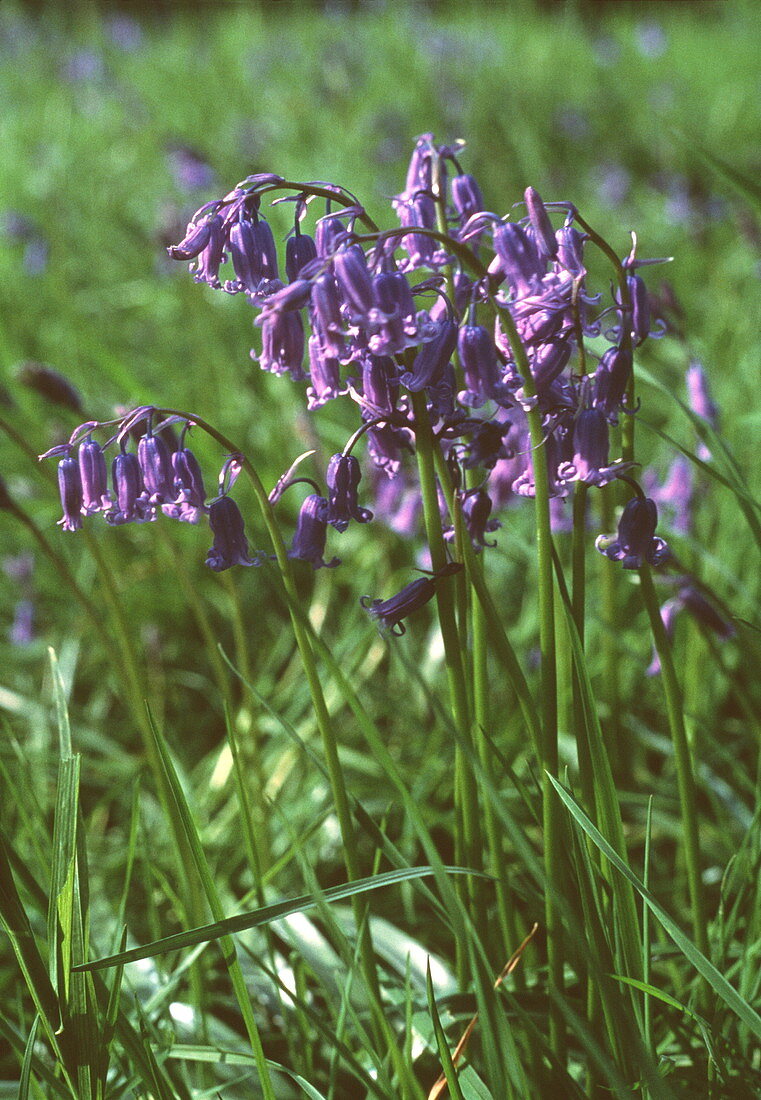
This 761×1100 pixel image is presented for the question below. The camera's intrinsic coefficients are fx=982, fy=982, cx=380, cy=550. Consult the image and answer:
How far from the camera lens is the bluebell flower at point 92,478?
4.22ft

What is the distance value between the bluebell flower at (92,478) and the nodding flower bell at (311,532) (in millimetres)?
256

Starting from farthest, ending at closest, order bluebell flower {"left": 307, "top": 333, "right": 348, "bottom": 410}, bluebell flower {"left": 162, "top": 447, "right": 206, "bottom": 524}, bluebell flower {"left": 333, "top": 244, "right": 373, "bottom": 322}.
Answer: bluebell flower {"left": 162, "top": 447, "right": 206, "bottom": 524}, bluebell flower {"left": 307, "top": 333, "right": 348, "bottom": 410}, bluebell flower {"left": 333, "top": 244, "right": 373, "bottom": 322}

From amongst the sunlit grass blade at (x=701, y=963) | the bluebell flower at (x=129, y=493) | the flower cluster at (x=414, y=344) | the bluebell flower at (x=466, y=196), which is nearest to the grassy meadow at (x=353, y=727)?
the sunlit grass blade at (x=701, y=963)

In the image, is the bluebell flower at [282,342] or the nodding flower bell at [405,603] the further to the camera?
the nodding flower bell at [405,603]

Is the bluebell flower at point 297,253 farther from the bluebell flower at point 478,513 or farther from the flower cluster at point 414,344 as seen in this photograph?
the bluebell flower at point 478,513

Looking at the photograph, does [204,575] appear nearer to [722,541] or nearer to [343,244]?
[722,541]

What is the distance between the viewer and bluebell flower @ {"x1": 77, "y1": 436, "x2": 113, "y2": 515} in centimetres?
129

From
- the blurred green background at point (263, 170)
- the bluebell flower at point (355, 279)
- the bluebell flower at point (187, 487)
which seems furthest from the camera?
the blurred green background at point (263, 170)

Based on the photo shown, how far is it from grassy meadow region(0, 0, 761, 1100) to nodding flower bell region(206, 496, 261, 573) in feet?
0.31

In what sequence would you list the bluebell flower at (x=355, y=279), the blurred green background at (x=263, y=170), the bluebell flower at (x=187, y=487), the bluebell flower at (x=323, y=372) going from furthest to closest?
1. the blurred green background at (x=263, y=170)
2. the bluebell flower at (x=187, y=487)
3. the bluebell flower at (x=323, y=372)
4. the bluebell flower at (x=355, y=279)

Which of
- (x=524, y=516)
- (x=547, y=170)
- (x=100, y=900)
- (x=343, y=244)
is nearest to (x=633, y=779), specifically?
(x=524, y=516)

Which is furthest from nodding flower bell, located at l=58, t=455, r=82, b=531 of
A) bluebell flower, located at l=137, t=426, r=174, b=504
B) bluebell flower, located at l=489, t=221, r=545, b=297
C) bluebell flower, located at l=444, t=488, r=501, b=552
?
bluebell flower, located at l=489, t=221, r=545, b=297

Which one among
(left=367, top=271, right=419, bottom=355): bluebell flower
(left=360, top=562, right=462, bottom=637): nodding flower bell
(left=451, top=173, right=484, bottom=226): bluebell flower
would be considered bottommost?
(left=360, top=562, right=462, bottom=637): nodding flower bell

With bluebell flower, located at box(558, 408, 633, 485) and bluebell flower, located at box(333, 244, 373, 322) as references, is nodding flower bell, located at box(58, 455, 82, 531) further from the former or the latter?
bluebell flower, located at box(558, 408, 633, 485)
